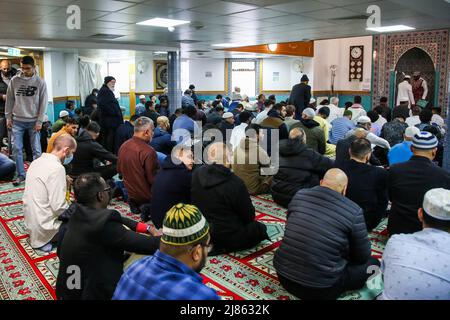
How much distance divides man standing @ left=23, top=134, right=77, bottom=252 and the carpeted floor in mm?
221

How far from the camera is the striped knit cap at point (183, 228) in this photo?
139 centimetres

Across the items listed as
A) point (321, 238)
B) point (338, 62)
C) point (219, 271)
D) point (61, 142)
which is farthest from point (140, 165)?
point (338, 62)

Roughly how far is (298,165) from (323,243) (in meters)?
2.00

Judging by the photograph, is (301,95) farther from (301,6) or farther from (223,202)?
(223,202)

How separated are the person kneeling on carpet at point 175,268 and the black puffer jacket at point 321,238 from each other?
0.96 m

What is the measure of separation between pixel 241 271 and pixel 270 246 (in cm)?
53

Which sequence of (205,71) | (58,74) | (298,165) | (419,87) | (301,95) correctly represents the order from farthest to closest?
(205,71) → (58,74) → (419,87) → (301,95) → (298,165)

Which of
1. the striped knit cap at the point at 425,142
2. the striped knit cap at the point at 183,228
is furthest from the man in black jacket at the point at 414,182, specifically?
the striped knit cap at the point at 183,228

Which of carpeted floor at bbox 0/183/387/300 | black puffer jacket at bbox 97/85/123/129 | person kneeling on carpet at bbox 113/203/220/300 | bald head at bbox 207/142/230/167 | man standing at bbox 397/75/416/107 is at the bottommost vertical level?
carpeted floor at bbox 0/183/387/300

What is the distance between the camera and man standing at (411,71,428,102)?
10242 millimetres

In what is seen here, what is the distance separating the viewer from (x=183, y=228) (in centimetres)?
140

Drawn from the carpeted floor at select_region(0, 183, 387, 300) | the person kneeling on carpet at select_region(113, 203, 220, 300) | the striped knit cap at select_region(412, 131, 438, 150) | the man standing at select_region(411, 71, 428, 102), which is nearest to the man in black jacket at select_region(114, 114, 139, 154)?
the carpeted floor at select_region(0, 183, 387, 300)

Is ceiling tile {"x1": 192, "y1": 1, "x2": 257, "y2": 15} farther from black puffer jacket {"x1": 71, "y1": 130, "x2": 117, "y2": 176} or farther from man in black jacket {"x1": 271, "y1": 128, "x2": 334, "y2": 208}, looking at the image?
black puffer jacket {"x1": 71, "y1": 130, "x2": 117, "y2": 176}
